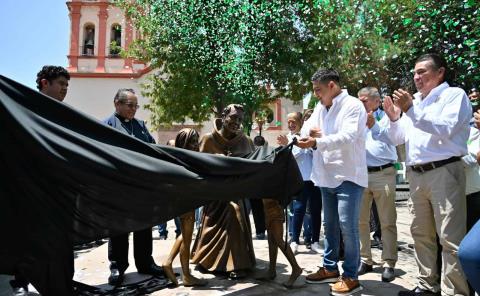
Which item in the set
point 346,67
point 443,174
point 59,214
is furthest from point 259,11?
point 59,214

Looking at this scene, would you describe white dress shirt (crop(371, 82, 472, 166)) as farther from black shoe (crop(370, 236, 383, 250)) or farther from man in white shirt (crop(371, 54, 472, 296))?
black shoe (crop(370, 236, 383, 250))

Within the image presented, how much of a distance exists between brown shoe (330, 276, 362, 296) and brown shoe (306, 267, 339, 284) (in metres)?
0.28

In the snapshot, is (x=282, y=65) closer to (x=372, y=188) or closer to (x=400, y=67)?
(x=400, y=67)

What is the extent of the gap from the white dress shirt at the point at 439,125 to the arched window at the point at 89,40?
3352cm

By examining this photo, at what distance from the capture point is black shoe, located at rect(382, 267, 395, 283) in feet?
13.6

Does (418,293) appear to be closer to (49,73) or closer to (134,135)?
(134,135)

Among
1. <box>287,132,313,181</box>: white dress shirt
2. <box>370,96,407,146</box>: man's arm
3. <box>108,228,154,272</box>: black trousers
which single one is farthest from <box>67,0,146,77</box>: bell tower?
<box>370,96,407,146</box>: man's arm

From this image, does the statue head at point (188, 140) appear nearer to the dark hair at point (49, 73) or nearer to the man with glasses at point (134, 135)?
the man with glasses at point (134, 135)

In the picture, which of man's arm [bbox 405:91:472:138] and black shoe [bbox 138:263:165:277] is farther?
black shoe [bbox 138:263:165:277]

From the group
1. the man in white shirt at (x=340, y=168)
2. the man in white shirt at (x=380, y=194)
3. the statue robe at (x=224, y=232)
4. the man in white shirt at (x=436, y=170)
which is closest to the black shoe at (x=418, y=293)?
the man in white shirt at (x=436, y=170)

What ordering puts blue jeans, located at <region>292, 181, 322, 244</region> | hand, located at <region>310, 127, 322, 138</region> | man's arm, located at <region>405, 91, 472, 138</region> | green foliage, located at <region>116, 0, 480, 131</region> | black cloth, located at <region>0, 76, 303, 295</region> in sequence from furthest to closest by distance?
green foliage, located at <region>116, 0, 480, 131</region> < blue jeans, located at <region>292, 181, 322, 244</region> < hand, located at <region>310, 127, 322, 138</region> < man's arm, located at <region>405, 91, 472, 138</region> < black cloth, located at <region>0, 76, 303, 295</region>

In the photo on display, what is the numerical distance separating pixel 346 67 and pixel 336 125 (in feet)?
34.9

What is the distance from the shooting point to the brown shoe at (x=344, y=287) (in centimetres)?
362

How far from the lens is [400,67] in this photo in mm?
7176
